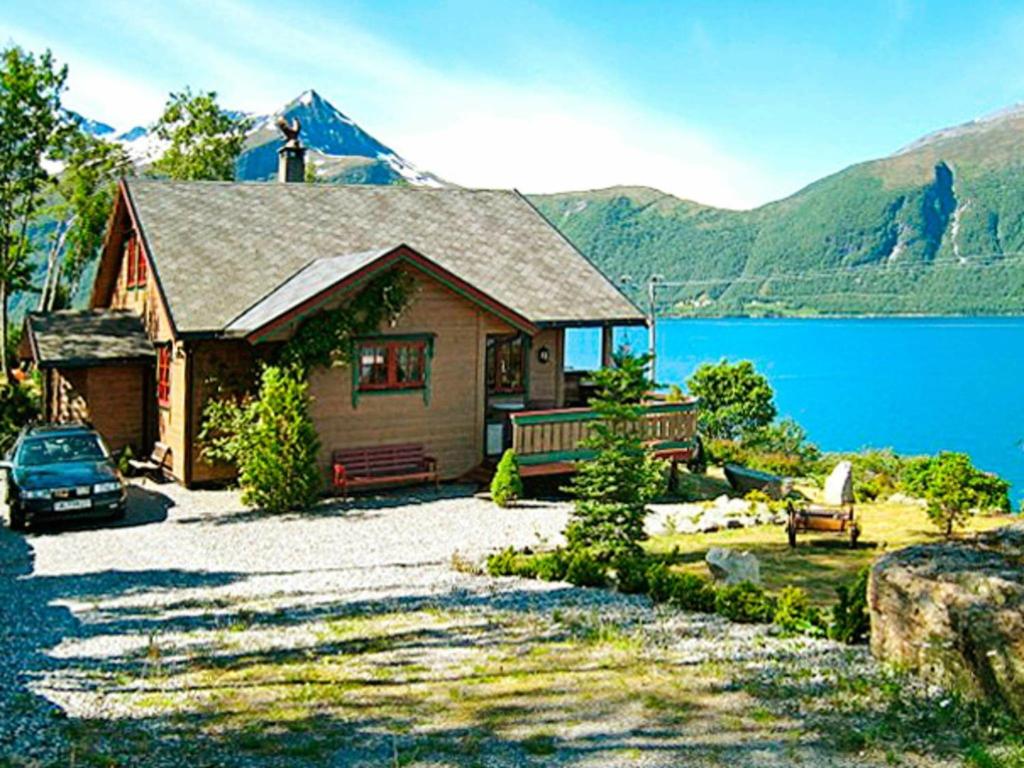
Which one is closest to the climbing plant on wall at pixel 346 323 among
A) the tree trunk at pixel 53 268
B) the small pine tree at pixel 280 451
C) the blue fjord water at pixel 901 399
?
the small pine tree at pixel 280 451

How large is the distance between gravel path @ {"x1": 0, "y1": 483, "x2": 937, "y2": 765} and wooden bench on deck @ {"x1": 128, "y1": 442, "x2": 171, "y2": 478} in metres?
1.09

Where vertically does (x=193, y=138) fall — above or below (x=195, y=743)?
above

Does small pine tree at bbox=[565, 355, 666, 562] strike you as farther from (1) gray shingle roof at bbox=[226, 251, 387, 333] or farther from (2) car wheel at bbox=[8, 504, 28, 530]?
(2) car wheel at bbox=[8, 504, 28, 530]

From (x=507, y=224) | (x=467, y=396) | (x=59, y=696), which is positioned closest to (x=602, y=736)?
(x=59, y=696)

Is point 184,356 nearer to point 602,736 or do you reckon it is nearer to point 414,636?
point 414,636

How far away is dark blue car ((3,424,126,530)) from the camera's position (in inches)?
655

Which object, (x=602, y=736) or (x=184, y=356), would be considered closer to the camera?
(x=602, y=736)

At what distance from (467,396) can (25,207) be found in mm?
24017

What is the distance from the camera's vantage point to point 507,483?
783 inches

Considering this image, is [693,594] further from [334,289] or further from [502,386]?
[502,386]

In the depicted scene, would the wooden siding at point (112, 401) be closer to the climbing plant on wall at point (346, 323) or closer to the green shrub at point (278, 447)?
the green shrub at point (278, 447)

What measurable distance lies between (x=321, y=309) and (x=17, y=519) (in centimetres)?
691

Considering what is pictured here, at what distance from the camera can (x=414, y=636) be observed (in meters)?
10.3

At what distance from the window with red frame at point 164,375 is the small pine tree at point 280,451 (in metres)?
3.65
